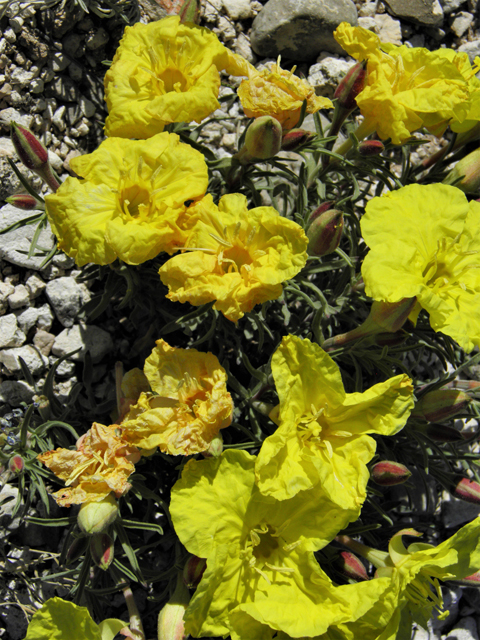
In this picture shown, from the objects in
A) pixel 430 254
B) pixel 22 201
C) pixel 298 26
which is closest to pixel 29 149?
pixel 22 201

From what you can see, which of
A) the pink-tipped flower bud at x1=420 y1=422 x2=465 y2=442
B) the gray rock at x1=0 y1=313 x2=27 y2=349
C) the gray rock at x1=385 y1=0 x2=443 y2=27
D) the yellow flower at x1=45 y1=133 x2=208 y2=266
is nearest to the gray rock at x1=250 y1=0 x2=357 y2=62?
the gray rock at x1=385 y1=0 x2=443 y2=27

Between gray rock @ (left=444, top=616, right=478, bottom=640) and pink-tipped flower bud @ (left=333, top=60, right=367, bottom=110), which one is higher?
pink-tipped flower bud @ (left=333, top=60, right=367, bottom=110)

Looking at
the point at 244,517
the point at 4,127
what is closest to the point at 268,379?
the point at 244,517

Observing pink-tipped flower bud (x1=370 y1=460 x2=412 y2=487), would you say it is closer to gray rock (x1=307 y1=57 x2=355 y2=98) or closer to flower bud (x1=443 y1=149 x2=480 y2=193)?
flower bud (x1=443 y1=149 x2=480 y2=193)

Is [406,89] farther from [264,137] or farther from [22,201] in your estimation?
[22,201]

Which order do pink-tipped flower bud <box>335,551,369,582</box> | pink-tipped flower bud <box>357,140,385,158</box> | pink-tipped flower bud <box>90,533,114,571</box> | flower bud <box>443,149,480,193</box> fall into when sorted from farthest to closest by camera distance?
flower bud <box>443,149,480,193</box> < pink-tipped flower bud <box>357,140,385,158</box> < pink-tipped flower bud <box>335,551,369,582</box> < pink-tipped flower bud <box>90,533,114,571</box>

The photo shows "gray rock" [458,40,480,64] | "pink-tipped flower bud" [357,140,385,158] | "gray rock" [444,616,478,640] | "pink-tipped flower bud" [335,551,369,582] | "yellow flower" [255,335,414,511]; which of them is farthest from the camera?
"gray rock" [458,40,480,64]

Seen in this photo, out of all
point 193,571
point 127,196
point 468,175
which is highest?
point 468,175

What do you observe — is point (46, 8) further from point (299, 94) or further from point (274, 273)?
point (274, 273)
